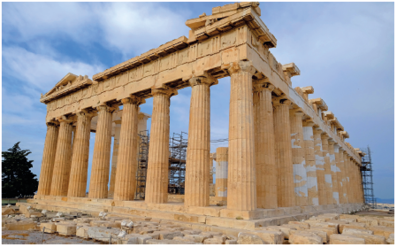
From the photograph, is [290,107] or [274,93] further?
[290,107]

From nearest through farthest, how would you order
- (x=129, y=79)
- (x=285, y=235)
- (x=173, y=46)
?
(x=285, y=235) < (x=173, y=46) < (x=129, y=79)

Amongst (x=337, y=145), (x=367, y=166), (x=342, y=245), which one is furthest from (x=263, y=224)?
(x=367, y=166)

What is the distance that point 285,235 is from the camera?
9.94 m

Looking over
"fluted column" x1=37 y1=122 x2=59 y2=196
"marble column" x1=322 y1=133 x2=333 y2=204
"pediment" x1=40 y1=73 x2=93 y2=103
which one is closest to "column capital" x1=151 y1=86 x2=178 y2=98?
"pediment" x1=40 y1=73 x2=93 y2=103

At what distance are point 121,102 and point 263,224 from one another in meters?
14.3

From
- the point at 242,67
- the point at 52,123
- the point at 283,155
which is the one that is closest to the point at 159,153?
the point at 242,67

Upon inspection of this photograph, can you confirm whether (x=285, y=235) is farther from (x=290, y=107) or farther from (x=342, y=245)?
(x=290, y=107)

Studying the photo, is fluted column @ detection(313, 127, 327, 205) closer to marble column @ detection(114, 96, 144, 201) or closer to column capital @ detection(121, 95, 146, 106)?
marble column @ detection(114, 96, 144, 201)

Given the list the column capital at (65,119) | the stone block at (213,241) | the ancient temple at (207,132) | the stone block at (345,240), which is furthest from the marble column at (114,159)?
the stone block at (345,240)

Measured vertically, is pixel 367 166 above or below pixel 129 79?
below

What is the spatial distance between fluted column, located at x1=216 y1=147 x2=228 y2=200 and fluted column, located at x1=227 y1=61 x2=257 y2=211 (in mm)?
8165

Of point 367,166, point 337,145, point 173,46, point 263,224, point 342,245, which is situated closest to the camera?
point 342,245

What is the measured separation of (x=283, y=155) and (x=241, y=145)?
20.6ft

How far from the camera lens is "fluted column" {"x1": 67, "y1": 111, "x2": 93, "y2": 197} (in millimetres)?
22542
